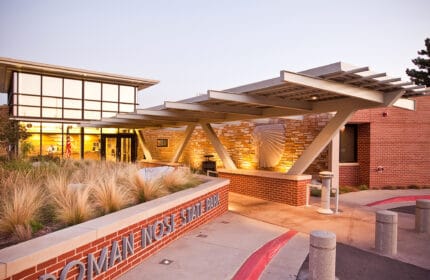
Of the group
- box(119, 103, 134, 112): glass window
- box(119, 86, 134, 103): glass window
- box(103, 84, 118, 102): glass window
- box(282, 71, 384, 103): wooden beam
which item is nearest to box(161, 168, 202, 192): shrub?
box(282, 71, 384, 103): wooden beam

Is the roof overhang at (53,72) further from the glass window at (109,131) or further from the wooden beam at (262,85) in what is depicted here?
the wooden beam at (262,85)

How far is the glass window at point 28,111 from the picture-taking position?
20.1 m

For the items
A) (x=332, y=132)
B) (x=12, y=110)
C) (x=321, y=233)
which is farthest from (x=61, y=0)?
(x=321, y=233)

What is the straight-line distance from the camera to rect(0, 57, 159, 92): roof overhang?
1898cm

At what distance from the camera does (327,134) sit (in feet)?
30.3

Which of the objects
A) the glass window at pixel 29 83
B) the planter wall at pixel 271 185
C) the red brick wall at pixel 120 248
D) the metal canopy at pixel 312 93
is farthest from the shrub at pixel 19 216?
the glass window at pixel 29 83

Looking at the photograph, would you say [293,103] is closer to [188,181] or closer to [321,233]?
[188,181]

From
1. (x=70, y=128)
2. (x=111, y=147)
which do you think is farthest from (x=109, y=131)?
(x=70, y=128)

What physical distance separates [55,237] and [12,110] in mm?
19851

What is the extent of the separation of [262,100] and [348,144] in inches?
340

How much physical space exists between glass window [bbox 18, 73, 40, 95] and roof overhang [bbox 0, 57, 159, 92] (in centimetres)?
33

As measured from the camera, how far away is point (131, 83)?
24.9m

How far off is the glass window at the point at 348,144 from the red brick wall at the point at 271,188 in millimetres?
5953

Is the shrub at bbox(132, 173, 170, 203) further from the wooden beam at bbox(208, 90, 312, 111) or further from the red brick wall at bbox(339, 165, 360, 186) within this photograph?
the red brick wall at bbox(339, 165, 360, 186)
